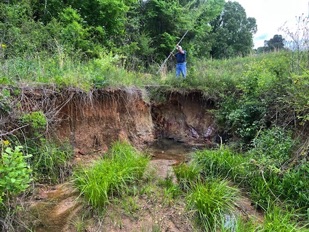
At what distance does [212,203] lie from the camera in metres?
3.40

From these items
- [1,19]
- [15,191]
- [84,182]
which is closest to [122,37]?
[1,19]

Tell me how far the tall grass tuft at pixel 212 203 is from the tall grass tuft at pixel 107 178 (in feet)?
3.07

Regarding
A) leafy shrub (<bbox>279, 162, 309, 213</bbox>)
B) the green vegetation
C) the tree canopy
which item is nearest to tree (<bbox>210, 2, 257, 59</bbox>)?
the tree canopy

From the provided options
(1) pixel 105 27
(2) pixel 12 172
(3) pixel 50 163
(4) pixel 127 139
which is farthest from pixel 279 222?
(1) pixel 105 27

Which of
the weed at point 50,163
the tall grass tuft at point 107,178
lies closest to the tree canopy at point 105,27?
the weed at point 50,163

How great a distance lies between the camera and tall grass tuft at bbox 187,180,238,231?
3.26 metres

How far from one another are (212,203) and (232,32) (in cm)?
1891

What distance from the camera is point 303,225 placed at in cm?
314

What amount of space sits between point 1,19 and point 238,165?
7.13 meters

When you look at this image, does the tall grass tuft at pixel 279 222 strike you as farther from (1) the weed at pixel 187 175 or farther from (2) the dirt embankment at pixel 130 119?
(2) the dirt embankment at pixel 130 119

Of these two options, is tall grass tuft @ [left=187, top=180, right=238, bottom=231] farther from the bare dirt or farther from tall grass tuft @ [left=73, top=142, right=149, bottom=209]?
tall grass tuft @ [left=73, top=142, right=149, bottom=209]

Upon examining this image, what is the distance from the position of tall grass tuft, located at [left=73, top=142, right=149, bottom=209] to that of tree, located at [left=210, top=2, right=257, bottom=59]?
16813mm

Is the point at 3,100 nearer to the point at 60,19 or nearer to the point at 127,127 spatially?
the point at 127,127

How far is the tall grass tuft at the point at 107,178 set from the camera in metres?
3.52
